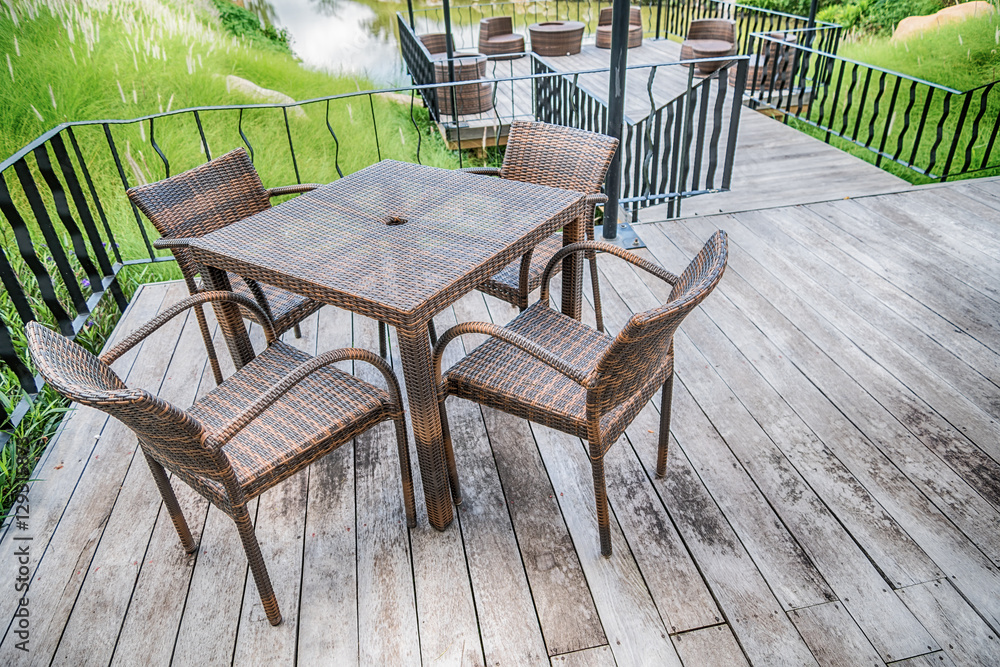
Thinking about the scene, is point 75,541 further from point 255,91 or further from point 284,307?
point 255,91

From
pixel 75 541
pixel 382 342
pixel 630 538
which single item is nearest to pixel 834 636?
pixel 630 538

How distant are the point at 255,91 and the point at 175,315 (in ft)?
21.1

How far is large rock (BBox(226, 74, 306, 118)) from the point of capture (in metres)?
6.99

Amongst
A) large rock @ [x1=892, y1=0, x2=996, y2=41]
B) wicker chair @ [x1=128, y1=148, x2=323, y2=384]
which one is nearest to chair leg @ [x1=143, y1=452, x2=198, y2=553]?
wicker chair @ [x1=128, y1=148, x2=323, y2=384]

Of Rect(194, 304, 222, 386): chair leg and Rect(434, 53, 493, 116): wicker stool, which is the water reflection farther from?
Rect(194, 304, 222, 386): chair leg

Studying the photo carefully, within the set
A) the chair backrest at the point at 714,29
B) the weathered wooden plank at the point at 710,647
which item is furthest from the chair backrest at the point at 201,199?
the chair backrest at the point at 714,29

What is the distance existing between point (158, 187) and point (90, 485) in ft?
3.51

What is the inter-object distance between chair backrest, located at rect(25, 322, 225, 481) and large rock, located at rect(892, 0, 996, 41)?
10989mm

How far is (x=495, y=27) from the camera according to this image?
9.18m

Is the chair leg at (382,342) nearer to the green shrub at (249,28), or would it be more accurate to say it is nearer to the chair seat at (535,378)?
the chair seat at (535,378)

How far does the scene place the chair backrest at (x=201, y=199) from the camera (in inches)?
83.6

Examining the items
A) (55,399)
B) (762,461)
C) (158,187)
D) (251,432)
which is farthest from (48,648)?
(762,461)

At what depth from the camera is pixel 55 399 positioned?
8.34ft

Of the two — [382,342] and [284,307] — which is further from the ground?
[284,307]
